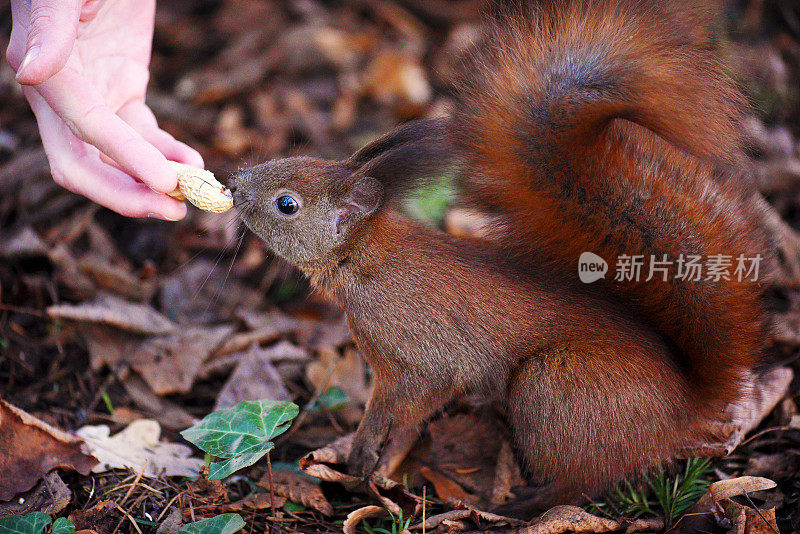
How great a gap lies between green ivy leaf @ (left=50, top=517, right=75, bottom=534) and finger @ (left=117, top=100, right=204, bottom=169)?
1255 mm

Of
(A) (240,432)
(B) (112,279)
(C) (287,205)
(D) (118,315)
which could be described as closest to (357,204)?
(C) (287,205)

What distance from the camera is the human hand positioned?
192cm

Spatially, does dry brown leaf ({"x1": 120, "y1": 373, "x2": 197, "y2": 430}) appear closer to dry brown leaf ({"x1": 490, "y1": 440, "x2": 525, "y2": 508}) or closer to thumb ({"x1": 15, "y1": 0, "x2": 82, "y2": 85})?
dry brown leaf ({"x1": 490, "y1": 440, "x2": 525, "y2": 508})

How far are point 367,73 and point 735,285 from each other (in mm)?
3563

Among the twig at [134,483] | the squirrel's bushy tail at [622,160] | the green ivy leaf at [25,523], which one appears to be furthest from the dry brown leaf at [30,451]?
the squirrel's bushy tail at [622,160]

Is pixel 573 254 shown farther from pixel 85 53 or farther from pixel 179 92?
pixel 179 92

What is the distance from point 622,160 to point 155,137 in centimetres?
168

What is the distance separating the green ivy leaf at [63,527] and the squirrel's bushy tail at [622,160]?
170cm

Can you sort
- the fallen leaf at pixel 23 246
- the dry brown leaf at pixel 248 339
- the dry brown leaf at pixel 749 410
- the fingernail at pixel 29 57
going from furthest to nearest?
the fallen leaf at pixel 23 246
the dry brown leaf at pixel 248 339
the dry brown leaf at pixel 749 410
the fingernail at pixel 29 57

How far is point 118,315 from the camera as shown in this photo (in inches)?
124

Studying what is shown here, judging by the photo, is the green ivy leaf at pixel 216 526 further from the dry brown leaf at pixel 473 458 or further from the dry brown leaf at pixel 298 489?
the dry brown leaf at pixel 473 458

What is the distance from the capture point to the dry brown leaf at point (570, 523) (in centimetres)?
226

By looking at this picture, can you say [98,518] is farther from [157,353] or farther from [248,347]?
[248,347]

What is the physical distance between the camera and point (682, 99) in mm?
2080
